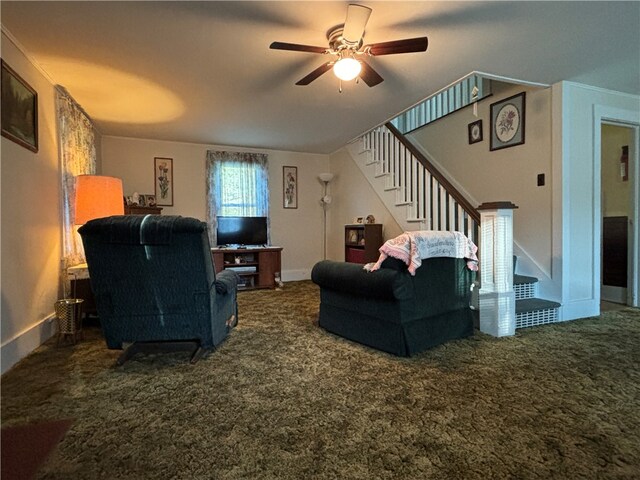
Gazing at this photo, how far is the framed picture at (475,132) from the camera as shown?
13.6 feet

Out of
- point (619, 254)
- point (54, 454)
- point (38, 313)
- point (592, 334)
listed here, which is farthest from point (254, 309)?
point (619, 254)

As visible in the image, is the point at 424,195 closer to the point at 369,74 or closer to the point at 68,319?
the point at 369,74

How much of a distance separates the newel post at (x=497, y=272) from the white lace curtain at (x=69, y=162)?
12.8 feet

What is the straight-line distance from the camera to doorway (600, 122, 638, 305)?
385cm

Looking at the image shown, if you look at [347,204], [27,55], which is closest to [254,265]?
[347,204]

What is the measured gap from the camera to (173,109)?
13.0 feet

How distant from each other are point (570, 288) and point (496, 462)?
280 centimetres

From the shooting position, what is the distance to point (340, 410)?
1.62 m

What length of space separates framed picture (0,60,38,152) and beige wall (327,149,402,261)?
13.0 feet

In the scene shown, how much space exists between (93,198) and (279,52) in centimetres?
214

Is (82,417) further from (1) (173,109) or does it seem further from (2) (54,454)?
(1) (173,109)

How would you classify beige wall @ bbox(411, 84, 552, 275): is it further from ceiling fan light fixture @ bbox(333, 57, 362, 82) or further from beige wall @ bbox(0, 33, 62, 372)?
beige wall @ bbox(0, 33, 62, 372)

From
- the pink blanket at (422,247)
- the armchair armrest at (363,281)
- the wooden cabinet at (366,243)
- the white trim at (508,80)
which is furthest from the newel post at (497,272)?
the wooden cabinet at (366,243)

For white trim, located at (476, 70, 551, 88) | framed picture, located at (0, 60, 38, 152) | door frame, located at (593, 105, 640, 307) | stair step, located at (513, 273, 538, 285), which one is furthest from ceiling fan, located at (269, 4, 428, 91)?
door frame, located at (593, 105, 640, 307)
